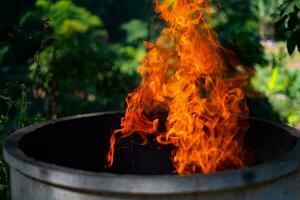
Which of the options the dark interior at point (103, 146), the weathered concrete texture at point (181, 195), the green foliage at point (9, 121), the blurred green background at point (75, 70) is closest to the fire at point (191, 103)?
the dark interior at point (103, 146)

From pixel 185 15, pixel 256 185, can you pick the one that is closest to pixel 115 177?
pixel 256 185

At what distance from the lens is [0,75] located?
7270mm

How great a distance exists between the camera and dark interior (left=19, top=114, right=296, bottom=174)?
9.78 ft

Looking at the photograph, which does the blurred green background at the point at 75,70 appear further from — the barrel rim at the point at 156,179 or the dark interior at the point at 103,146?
the barrel rim at the point at 156,179

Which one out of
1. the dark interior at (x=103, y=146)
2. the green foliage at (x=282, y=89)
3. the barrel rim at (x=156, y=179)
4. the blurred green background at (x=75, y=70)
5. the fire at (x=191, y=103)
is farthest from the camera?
the green foliage at (x=282, y=89)

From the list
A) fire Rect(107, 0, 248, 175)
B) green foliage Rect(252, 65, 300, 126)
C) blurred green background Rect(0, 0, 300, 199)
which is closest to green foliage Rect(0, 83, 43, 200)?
blurred green background Rect(0, 0, 300, 199)

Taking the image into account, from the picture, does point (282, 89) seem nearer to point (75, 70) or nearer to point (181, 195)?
point (75, 70)

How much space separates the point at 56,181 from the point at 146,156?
130 cm

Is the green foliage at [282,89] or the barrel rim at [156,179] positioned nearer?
the barrel rim at [156,179]

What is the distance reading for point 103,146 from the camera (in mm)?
3383

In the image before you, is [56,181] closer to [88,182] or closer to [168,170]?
[88,182]

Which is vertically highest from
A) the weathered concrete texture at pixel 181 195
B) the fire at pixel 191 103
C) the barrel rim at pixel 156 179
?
the fire at pixel 191 103

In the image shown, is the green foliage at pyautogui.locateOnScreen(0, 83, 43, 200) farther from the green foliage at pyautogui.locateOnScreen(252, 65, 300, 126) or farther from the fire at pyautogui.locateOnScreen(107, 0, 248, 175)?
the green foliage at pyautogui.locateOnScreen(252, 65, 300, 126)

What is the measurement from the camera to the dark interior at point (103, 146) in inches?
117
